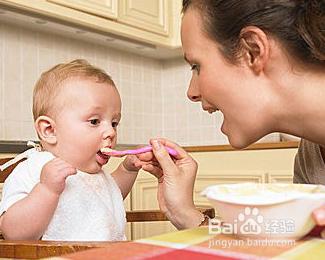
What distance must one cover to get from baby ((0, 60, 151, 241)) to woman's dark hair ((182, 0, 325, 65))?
0.37m

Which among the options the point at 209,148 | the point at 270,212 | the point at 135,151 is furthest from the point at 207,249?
the point at 209,148

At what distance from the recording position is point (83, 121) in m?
1.21

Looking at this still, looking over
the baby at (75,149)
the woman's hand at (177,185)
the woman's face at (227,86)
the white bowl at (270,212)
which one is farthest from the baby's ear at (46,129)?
the white bowl at (270,212)

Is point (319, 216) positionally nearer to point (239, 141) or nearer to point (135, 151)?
point (239, 141)

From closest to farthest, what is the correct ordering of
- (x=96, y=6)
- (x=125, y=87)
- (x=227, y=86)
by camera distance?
(x=227, y=86)
(x=96, y=6)
(x=125, y=87)

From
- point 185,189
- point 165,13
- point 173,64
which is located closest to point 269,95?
point 185,189

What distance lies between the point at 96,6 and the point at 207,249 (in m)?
1.82

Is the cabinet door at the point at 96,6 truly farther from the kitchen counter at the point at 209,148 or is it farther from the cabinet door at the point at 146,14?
the kitchen counter at the point at 209,148

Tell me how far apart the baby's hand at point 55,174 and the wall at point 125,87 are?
1.13m

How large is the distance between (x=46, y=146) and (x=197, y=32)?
48 centimetres

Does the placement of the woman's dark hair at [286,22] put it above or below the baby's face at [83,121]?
above

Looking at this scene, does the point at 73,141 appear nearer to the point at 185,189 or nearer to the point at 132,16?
the point at 185,189

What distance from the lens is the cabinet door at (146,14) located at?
2375mm

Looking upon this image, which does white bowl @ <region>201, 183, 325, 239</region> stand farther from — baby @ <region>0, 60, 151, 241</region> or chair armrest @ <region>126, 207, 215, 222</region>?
chair armrest @ <region>126, 207, 215, 222</region>
